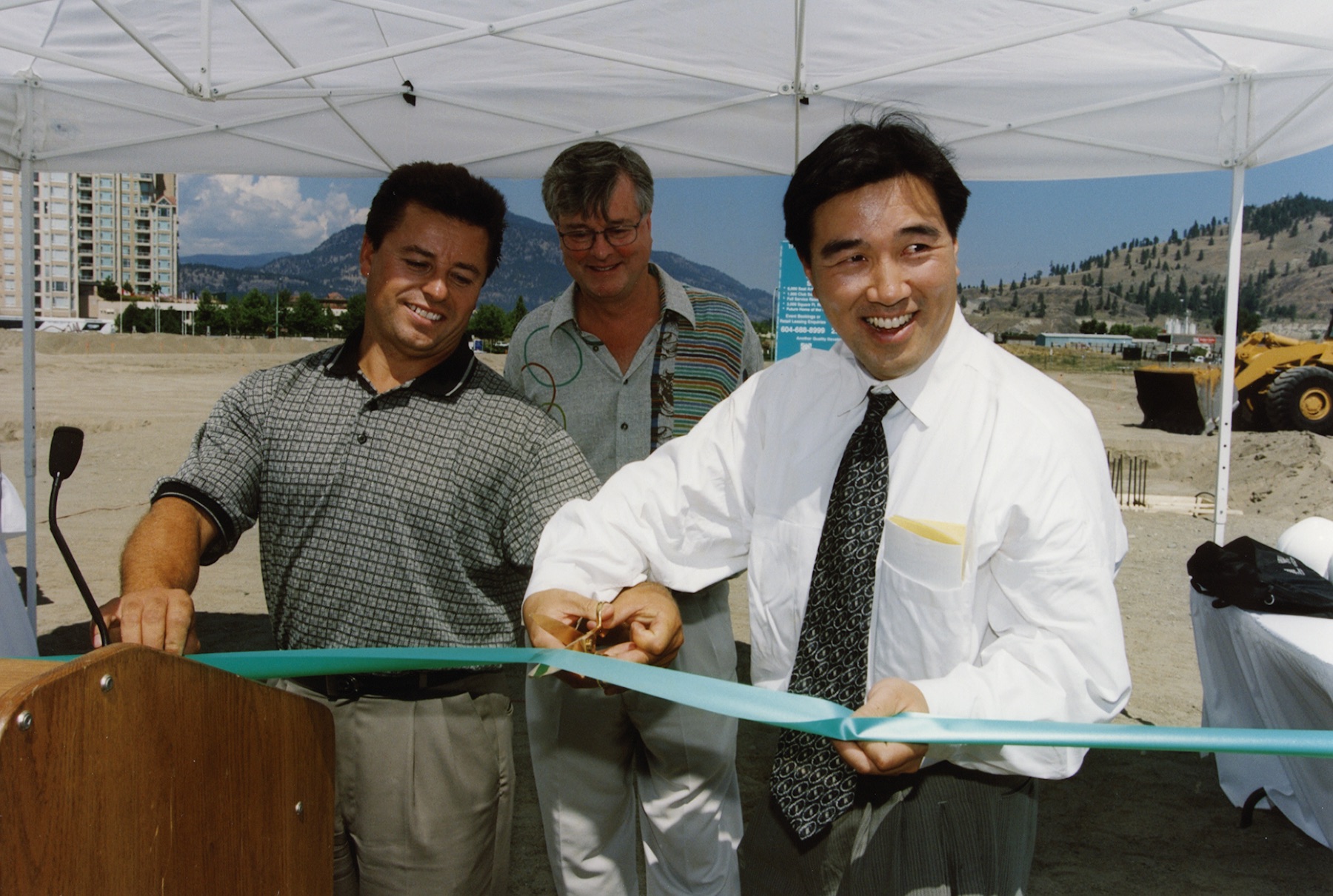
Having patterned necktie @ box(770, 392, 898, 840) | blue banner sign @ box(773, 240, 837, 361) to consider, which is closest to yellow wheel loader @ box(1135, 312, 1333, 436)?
blue banner sign @ box(773, 240, 837, 361)

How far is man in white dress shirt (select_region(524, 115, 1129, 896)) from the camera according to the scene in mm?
A: 1352

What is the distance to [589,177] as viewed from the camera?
9.16 ft

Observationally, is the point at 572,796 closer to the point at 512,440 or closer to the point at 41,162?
the point at 512,440

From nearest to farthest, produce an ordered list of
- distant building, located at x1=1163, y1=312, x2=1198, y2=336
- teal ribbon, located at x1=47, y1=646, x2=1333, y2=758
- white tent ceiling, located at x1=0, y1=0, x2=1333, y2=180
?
teal ribbon, located at x1=47, y1=646, x2=1333, y2=758 < white tent ceiling, located at x1=0, y1=0, x2=1333, y2=180 < distant building, located at x1=1163, y1=312, x2=1198, y2=336

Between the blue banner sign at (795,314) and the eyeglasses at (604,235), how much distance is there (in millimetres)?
2643

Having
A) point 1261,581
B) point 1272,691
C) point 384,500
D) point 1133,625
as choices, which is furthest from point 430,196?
point 1133,625

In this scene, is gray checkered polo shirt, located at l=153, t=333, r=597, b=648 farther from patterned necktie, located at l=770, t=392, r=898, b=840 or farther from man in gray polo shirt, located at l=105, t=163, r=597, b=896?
patterned necktie, located at l=770, t=392, r=898, b=840

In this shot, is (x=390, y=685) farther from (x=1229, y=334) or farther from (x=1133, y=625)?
(x=1133, y=625)

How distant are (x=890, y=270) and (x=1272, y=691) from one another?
9.92ft

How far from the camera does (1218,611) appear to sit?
3941mm

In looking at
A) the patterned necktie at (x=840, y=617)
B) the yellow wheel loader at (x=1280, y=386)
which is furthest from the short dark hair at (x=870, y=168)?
the yellow wheel loader at (x=1280, y=386)

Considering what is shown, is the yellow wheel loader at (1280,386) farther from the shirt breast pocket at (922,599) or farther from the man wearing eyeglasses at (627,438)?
the shirt breast pocket at (922,599)

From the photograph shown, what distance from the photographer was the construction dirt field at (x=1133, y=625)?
146 inches

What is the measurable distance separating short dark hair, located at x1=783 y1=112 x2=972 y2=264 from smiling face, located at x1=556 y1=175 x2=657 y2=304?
1.21 meters
